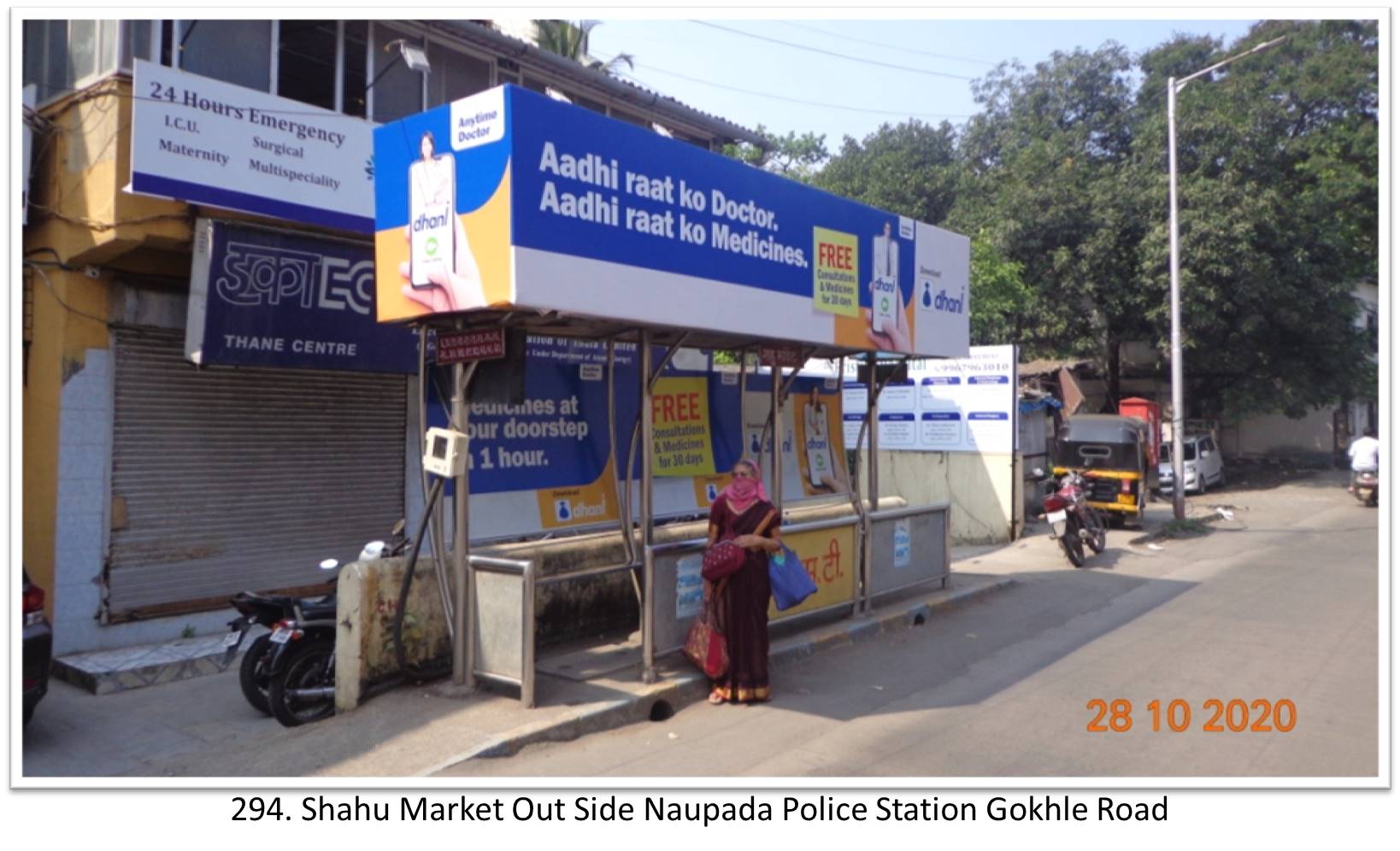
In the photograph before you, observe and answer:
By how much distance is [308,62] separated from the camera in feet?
31.8

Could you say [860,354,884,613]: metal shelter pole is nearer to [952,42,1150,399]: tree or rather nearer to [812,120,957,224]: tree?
[952,42,1150,399]: tree

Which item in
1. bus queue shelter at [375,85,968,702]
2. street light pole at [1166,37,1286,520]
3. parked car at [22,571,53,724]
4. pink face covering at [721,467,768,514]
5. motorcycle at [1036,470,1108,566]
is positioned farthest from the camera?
street light pole at [1166,37,1286,520]

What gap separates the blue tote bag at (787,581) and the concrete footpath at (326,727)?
81cm

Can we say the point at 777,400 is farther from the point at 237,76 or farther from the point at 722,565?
the point at 237,76

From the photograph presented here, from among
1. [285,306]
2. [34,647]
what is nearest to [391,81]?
[285,306]

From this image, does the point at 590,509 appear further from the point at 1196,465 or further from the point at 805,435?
the point at 1196,465

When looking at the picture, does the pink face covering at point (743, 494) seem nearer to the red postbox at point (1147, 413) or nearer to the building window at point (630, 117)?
the building window at point (630, 117)

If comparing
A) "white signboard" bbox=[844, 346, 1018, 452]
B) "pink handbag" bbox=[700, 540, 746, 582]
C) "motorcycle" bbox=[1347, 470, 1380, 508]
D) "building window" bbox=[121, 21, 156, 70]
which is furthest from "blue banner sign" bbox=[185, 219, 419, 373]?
"motorcycle" bbox=[1347, 470, 1380, 508]

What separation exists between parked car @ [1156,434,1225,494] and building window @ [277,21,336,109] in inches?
759

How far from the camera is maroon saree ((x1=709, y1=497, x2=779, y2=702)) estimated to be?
6.90 metres

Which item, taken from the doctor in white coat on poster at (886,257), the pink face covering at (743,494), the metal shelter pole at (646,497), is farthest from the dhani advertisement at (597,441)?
the doctor in white coat on poster at (886,257)

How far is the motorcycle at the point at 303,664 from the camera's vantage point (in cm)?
642
